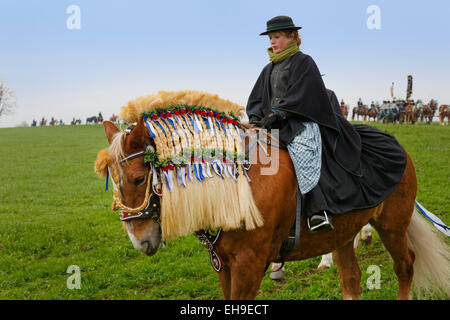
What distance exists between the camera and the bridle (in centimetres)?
276

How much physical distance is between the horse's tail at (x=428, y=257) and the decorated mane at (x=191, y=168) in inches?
103

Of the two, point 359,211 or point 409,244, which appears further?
point 409,244

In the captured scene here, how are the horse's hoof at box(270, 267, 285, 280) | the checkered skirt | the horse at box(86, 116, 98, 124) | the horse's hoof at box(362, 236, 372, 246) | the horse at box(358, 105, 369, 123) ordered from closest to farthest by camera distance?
the checkered skirt < the horse's hoof at box(270, 267, 285, 280) < the horse's hoof at box(362, 236, 372, 246) < the horse at box(358, 105, 369, 123) < the horse at box(86, 116, 98, 124)

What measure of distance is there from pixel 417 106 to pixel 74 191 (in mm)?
34023

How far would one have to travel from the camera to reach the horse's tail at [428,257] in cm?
434

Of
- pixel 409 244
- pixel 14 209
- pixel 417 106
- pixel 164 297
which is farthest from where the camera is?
pixel 417 106

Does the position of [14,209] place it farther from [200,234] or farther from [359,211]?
[359,211]

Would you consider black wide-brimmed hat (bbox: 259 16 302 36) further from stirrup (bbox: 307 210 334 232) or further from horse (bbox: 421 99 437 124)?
horse (bbox: 421 99 437 124)

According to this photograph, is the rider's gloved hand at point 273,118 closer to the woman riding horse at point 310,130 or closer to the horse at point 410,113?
the woman riding horse at point 310,130

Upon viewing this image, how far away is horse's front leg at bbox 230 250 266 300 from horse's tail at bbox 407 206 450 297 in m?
2.55

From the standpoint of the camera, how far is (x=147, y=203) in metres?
2.76

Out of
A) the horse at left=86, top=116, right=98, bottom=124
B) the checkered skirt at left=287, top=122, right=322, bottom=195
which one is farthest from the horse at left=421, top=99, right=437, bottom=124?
the horse at left=86, top=116, right=98, bottom=124

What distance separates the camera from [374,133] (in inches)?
157
